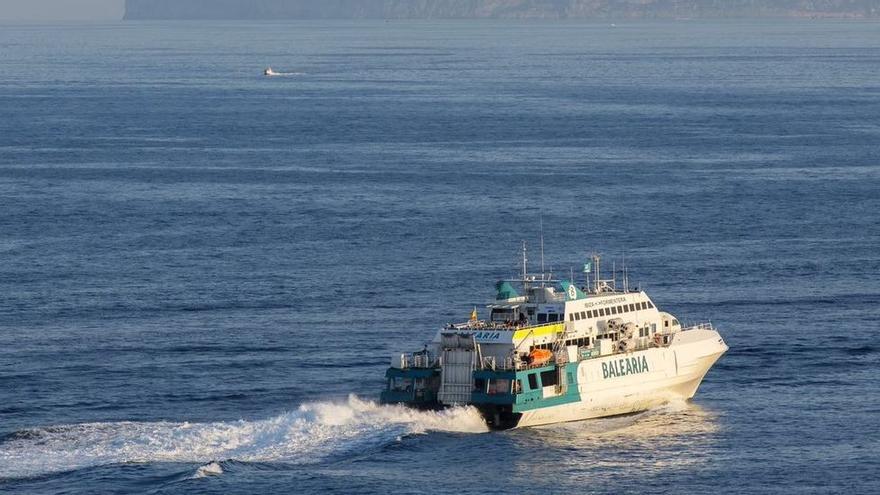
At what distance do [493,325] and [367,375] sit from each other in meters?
9.69

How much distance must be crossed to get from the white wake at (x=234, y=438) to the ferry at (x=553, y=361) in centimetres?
141

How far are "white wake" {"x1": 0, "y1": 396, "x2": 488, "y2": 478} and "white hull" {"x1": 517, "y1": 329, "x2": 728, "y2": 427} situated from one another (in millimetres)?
4870

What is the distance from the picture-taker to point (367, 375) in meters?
95.8

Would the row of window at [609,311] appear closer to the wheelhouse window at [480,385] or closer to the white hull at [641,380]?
the white hull at [641,380]

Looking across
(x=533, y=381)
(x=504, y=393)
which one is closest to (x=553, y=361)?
(x=533, y=381)

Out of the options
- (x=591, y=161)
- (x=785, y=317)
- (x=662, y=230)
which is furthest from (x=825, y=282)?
(x=591, y=161)

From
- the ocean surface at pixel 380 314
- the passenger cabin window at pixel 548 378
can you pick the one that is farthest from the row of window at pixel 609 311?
the ocean surface at pixel 380 314

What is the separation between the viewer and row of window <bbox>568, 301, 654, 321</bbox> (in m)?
90.2

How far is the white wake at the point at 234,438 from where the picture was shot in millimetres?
78938

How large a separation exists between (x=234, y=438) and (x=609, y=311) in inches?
819

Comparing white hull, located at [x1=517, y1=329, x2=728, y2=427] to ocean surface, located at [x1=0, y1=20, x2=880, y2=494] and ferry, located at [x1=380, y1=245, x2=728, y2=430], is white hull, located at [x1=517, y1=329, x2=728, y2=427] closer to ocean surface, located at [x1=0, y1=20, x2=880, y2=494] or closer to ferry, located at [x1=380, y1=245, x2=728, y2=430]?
ferry, located at [x1=380, y1=245, x2=728, y2=430]

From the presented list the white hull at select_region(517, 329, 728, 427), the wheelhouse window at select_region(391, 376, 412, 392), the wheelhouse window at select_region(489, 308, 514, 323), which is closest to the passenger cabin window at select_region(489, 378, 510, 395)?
the white hull at select_region(517, 329, 728, 427)

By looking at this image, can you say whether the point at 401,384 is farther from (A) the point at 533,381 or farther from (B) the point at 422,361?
(A) the point at 533,381

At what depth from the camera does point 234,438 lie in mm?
81938
